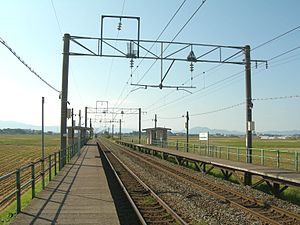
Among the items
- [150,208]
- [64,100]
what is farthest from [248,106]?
[150,208]

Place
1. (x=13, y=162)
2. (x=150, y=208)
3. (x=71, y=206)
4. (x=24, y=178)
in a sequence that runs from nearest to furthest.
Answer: (x=71, y=206), (x=150, y=208), (x=24, y=178), (x=13, y=162)

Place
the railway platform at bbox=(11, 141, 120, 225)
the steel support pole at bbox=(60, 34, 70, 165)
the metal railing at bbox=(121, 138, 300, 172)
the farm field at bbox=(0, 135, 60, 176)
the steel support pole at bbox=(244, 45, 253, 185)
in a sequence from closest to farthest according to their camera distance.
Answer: the railway platform at bbox=(11, 141, 120, 225) → the metal railing at bbox=(121, 138, 300, 172) → the steel support pole at bbox=(244, 45, 253, 185) → the steel support pole at bbox=(60, 34, 70, 165) → the farm field at bbox=(0, 135, 60, 176)

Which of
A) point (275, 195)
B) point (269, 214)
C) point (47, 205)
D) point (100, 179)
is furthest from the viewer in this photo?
point (100, 179)

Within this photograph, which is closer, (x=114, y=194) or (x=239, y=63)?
(x=114, y=194)

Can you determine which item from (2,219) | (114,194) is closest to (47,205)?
(2,219)

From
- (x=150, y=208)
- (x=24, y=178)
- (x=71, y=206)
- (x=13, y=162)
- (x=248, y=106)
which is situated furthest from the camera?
(x=13, y=162)

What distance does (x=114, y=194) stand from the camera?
604 inches

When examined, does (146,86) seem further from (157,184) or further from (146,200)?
(146,200)

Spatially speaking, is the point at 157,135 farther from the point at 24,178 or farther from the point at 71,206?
the point at 71,206

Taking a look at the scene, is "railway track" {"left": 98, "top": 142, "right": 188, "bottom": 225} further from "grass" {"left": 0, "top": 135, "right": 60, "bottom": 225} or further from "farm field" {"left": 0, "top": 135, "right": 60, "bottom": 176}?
"farm field" {"left": 0, "top": 135, "right": 60, "bottom": 176}

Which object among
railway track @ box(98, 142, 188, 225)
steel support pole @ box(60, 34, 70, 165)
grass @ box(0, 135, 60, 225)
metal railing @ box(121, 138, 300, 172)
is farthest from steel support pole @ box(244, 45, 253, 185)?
grass @ box(0, 135, 60, 225)

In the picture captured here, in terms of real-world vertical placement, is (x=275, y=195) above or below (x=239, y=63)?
below

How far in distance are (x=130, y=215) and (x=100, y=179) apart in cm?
489

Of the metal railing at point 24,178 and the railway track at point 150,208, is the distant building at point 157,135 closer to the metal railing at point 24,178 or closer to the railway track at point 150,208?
the metal railing at point 24,178
